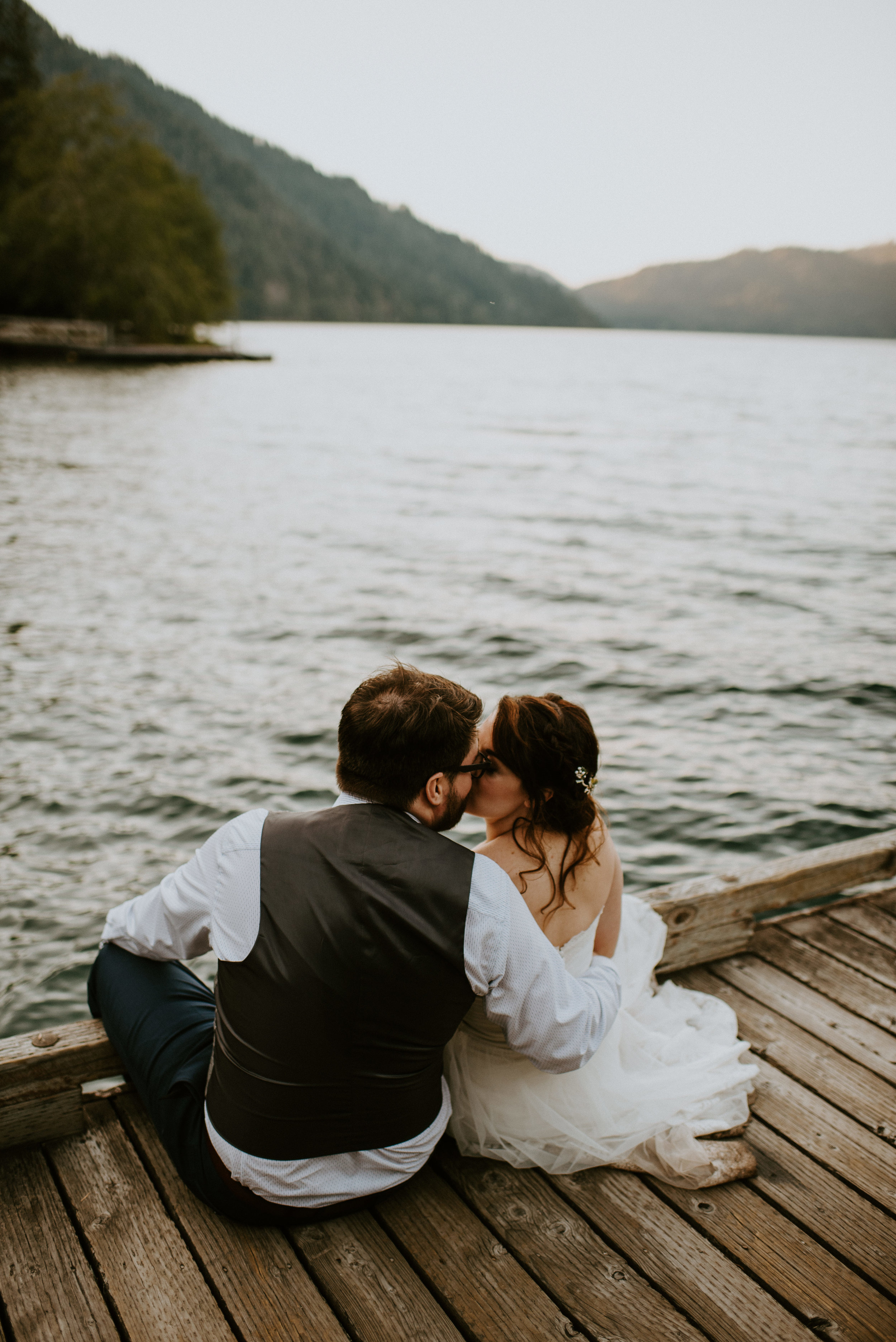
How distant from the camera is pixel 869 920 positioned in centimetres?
418

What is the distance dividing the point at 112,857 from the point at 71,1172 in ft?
12.4

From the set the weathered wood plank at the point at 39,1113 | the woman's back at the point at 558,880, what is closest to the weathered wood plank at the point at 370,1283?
the weathered wood plank at the point at 39,1113

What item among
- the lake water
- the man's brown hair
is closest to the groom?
the man's brown hair

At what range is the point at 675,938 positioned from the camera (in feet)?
12.0

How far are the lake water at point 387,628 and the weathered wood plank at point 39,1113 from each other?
2339 millimetres

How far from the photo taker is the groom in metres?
1.96

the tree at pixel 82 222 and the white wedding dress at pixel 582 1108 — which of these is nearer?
the white wedding dress at pixel 582 1108

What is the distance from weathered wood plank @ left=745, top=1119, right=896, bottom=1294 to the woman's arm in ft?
2.44

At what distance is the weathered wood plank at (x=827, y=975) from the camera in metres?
3.54

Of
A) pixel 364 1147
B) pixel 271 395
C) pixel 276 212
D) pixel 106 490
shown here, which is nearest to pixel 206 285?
pixel 271 395

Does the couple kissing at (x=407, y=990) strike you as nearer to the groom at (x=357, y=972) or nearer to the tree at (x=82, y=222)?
the groom at (x=357, y=972)

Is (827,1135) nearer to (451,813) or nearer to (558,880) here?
(558,880)

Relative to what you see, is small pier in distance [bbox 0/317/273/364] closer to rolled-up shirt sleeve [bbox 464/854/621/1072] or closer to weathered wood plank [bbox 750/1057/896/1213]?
weathered wood plank [bbox 750/1057/896/1213]

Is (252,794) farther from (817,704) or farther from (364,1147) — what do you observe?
(817,704)
